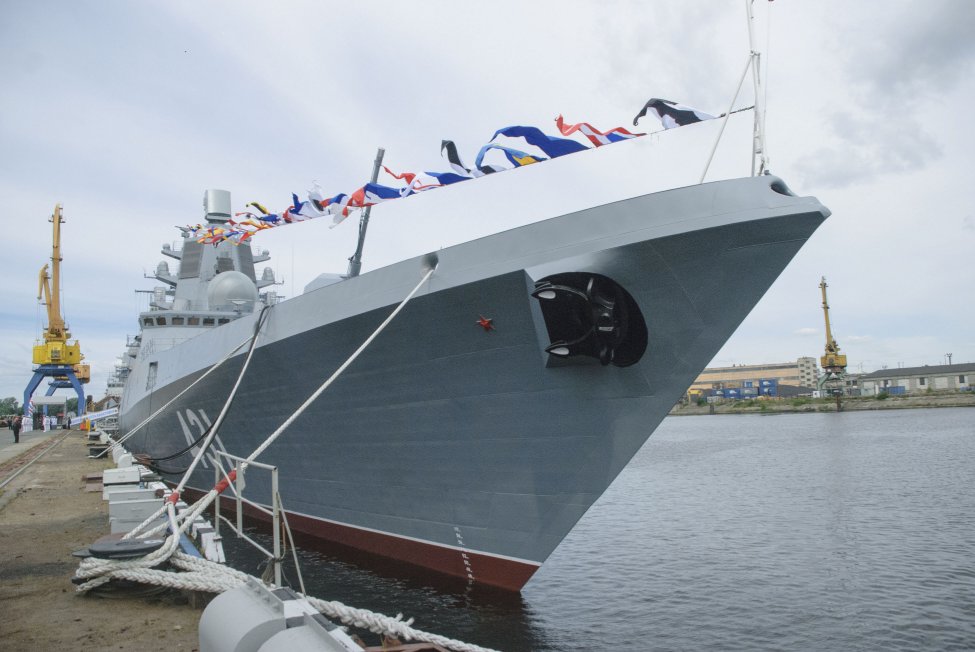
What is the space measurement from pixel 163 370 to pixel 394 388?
816 cm

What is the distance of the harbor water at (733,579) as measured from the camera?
662 cm

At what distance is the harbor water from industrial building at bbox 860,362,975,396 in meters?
67.9

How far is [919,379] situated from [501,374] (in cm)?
8489

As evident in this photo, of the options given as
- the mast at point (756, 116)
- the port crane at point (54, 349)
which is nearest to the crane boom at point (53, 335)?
the port crane at point (54, 349)

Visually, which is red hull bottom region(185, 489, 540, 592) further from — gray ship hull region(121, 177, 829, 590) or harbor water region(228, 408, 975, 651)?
harbor water region(228, 408, 975, 651)

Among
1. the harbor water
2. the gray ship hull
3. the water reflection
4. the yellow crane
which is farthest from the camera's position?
the yellow crane

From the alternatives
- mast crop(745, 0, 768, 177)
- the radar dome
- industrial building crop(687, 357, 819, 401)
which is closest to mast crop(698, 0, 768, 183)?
mast crop(745, 0, 768, 177)

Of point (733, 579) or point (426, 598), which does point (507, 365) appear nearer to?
point (426, 598)

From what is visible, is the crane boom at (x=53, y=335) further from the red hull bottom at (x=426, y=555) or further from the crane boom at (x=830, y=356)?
the crane boom at (x=830, y=356)

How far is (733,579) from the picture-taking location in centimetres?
848

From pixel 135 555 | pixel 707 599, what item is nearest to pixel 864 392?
pixel 707 599

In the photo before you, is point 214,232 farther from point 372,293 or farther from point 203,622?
point 203,622

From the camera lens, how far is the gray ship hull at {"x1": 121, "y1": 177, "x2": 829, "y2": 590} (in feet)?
18.0

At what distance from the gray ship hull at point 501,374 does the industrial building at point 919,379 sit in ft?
253
